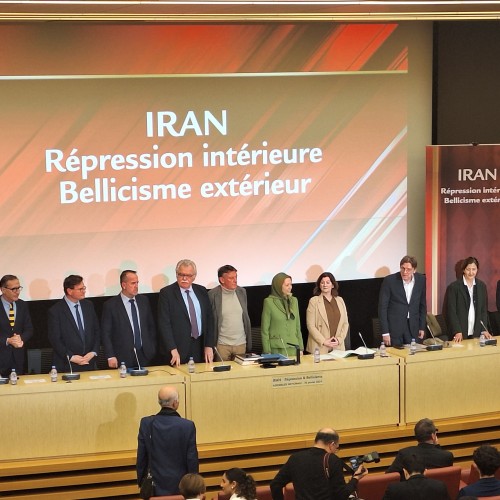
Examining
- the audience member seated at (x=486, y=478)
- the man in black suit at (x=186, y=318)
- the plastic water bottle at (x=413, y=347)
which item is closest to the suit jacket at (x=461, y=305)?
the plastic water bottle at (x=413, y=347)

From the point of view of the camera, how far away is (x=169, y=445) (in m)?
6.04

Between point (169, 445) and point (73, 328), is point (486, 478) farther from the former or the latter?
point (73, 328)

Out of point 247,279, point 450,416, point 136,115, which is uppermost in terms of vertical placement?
point 136,115

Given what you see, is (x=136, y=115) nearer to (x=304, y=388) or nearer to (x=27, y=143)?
(x=27, y=143)

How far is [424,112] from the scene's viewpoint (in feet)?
35.2

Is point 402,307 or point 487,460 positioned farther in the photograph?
point 402,307

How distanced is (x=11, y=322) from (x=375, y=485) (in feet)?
11.3

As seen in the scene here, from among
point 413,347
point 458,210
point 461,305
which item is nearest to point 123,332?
Answer: point 413,347

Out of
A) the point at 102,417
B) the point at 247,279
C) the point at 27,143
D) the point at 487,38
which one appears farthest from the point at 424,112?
the point at 102,417

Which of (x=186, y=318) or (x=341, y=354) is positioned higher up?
(x=186, y=318)

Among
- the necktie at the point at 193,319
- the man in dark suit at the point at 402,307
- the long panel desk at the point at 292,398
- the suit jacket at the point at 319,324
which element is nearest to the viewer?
the long panel desk at the point at 292,398

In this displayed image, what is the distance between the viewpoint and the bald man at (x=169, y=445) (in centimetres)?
602

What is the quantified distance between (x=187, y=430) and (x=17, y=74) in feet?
14.6

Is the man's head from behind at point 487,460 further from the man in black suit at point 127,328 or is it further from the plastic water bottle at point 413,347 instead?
the man in black suit at point 127,328
